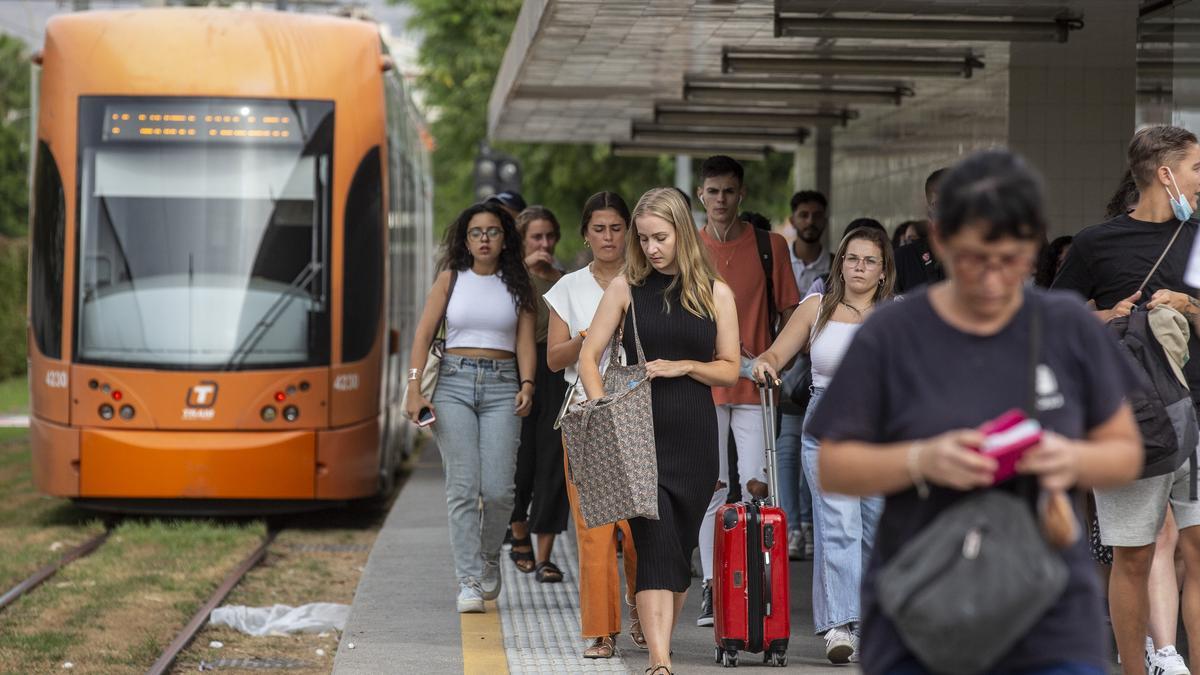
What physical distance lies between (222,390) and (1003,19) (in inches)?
218

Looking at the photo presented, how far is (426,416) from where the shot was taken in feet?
26.8

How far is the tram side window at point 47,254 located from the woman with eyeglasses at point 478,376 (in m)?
4.90

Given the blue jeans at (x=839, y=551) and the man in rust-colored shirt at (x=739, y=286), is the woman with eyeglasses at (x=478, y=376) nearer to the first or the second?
the man in rust-colored shirt at (x=739, y=286)

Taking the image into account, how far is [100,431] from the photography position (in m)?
Answer: 12.2

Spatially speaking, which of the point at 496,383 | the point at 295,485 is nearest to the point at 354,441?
the point at 295,485

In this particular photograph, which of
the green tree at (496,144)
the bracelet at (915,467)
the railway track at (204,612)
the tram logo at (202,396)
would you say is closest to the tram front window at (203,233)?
the tram logo at (202,396)

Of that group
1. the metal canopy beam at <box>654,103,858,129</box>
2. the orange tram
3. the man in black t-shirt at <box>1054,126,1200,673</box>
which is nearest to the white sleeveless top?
the man in black t-shirt at <box>1054,126,1200,673</box>

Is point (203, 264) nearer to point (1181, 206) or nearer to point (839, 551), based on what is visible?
point (839, 551)

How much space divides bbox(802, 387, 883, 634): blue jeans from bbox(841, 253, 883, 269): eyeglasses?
0.68 m

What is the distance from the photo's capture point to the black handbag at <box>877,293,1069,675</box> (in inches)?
122

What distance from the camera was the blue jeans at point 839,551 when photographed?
7.04 metres

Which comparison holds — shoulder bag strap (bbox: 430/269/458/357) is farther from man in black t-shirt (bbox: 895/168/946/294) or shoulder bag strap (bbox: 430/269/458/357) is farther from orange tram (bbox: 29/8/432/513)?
orange tram (bbox: 29/8/432/513)

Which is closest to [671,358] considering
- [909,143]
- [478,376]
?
[478,376]

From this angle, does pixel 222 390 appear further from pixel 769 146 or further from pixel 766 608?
pixel 769 146
